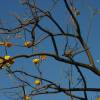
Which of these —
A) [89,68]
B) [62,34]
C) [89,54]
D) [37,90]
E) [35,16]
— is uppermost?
[35,16]

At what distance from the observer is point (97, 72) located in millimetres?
4527

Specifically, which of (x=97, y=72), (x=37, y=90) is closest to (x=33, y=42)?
(x=37, y=90)

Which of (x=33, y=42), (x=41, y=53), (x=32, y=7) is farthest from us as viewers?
(x=32, y=7)

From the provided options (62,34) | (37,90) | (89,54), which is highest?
(62,34)

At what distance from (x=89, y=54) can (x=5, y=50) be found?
1.41 meters

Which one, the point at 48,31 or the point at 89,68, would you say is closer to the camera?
the point at 89,68

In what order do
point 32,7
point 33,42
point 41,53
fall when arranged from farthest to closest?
point 32,7
point 33,42
point 41,53

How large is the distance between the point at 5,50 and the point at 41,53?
0.75 m

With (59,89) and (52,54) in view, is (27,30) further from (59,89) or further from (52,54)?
(59,89)

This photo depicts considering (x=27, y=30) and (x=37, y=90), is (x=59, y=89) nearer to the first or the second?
(x=37, y=90)

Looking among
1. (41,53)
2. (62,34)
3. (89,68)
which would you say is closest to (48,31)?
(62,34)

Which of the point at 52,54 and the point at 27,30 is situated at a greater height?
the point at 27,30

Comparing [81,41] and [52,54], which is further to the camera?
[81,41]

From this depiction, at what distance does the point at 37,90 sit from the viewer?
4.55 m
